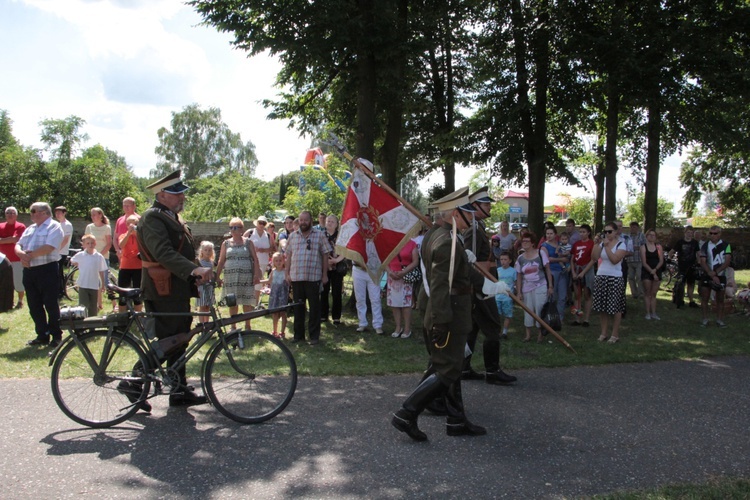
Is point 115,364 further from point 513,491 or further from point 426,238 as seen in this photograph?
point 513,491

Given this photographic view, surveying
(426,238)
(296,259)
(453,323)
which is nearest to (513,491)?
(453,323)

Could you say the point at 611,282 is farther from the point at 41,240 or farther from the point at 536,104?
the point at 41,240

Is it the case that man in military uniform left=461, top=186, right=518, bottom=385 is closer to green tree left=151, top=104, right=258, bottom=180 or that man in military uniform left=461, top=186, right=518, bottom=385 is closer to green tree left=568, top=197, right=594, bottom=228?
green tree left=568, top=197, right=594, bottom=228

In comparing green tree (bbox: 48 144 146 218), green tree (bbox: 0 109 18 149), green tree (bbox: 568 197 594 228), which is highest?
green tree (bbox: 0 109 18 149)

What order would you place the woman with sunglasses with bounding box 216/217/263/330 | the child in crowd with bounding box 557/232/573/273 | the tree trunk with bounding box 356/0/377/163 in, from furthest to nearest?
the tree trunk with bounding box 356/0/377/163 → the child in crowd with bounding box 557/232/573/273 → the woman with sunglasses with bounding box 216/217/263/330

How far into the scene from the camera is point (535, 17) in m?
16.1

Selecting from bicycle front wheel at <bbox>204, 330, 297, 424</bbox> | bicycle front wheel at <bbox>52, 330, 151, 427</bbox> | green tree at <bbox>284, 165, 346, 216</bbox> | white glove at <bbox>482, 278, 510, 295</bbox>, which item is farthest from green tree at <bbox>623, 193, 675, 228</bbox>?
bicycle front wheel at <bbox>52, 330, 151, 427</bbox>

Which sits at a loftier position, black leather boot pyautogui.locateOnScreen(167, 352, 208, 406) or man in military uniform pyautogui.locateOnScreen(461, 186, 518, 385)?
man in military uniform pyautogui.locateOnScreen(461, 186, 518, 385)

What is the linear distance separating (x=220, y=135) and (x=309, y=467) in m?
62.2

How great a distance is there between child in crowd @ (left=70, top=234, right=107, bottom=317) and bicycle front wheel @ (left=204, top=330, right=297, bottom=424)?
456cm

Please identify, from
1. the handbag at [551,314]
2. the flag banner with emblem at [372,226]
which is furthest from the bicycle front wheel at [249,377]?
the handbag at [551,314]

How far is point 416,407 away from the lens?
4934 millimetres

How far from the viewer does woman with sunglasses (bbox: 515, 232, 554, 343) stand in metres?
9.73

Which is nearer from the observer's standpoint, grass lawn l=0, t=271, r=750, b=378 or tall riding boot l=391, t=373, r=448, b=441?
tall riding boot l=391, t=373, r=448, b=441
